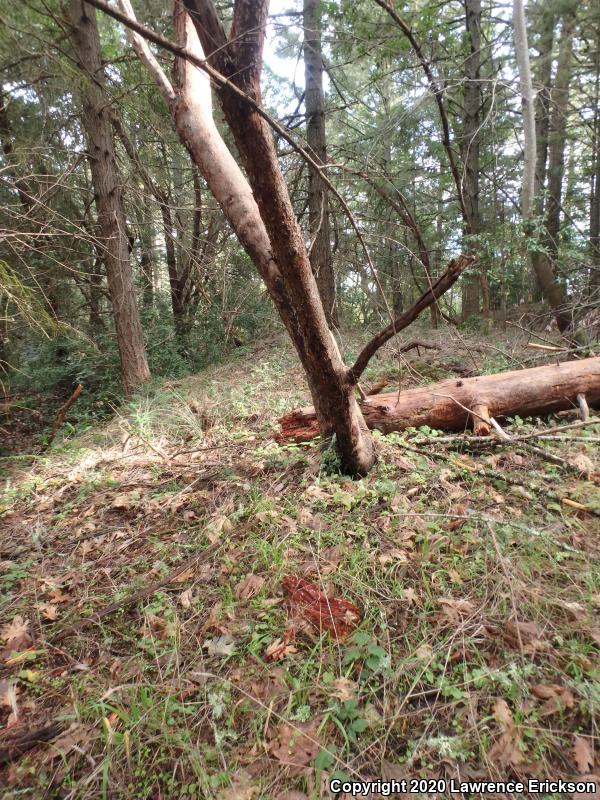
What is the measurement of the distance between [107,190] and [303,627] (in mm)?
6716

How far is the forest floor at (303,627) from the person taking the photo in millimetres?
1440

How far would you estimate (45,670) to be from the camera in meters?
1.86

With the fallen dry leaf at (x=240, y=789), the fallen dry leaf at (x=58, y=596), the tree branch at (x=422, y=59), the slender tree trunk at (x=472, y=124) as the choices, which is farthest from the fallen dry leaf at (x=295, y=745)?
the slender tree trunk at (x=472, y=124)

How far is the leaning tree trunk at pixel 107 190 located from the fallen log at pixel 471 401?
4004 millimetres

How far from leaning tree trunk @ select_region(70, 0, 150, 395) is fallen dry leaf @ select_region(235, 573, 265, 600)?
4.73m

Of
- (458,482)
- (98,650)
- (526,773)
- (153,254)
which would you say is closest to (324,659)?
(526,773)

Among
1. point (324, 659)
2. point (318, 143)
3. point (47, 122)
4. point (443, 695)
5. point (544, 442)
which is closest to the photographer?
point (443, 695)

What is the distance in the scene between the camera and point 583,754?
135cm

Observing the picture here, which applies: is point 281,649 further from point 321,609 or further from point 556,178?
point 556,178

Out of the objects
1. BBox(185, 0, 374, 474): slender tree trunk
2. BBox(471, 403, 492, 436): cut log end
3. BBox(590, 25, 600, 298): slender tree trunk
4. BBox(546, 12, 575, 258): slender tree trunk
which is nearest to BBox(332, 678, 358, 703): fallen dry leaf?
BBox(185, 0, 374, 474): slender tree trunk

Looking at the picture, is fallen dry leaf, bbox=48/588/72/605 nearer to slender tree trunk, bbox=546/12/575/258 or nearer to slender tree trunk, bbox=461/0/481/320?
slender tree trunk, bbox=546/12/575/258

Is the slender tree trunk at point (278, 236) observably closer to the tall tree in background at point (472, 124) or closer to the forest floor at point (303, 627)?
the forest floor at point (303, 627)

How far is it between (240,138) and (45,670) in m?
2.78

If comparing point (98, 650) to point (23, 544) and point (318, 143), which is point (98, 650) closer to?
point (23, 544)
